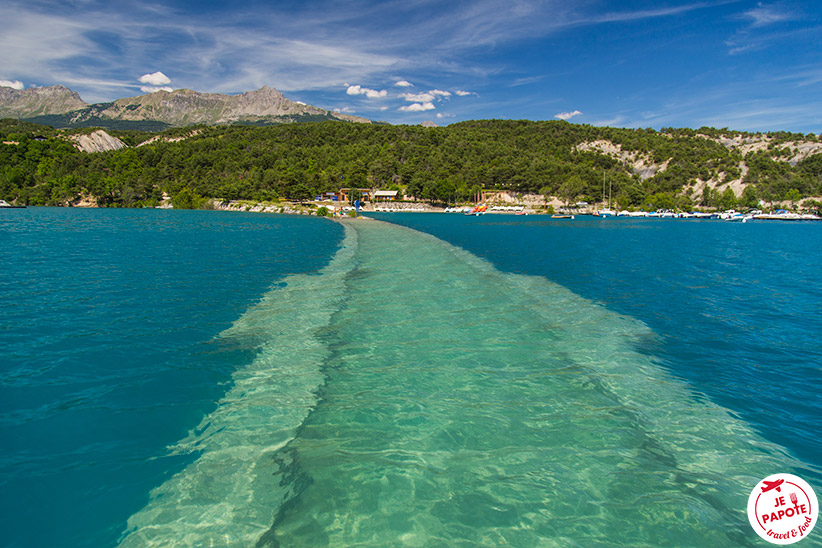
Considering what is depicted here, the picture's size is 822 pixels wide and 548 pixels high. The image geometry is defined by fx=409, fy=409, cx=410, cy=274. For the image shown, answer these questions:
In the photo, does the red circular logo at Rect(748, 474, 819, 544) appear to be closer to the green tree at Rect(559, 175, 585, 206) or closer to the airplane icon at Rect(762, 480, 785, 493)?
the airplane icon at Rect(762, 480, 785, 493)

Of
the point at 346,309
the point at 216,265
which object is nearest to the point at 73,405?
the point at 346,309

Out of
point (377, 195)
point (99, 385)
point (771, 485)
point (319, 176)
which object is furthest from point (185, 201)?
point (771, 485)

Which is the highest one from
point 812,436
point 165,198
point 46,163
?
point 46,163

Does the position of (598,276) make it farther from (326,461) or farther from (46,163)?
(46,163)

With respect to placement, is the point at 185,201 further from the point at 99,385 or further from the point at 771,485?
the point at 771,485

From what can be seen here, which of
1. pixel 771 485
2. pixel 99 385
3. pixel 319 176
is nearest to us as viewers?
pixel 771 485

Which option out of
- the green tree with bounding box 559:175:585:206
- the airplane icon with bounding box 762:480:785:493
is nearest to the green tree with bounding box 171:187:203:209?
the green tree with bounding box 559:175:585:206
